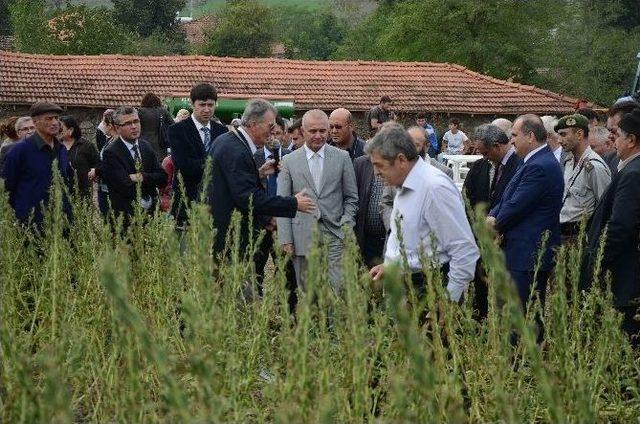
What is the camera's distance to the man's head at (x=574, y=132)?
7.41 m

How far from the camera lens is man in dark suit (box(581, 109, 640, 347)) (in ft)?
18.4

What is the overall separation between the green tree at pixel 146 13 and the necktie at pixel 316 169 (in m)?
54.5

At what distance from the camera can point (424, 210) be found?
4.92 meters

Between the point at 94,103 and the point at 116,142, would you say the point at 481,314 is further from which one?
the point at 94,103

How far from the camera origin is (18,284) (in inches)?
230

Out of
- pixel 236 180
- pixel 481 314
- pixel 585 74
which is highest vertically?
pixel 236 180

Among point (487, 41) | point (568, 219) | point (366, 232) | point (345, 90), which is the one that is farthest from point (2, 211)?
point (487, 41)

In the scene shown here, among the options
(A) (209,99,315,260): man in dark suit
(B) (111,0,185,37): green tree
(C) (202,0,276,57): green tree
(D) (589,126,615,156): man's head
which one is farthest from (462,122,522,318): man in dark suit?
(B) (111,0,185,37): green tree

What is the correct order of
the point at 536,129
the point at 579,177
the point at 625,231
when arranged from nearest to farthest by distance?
the point at 625,231, the point at 536,129, the point at 579,177

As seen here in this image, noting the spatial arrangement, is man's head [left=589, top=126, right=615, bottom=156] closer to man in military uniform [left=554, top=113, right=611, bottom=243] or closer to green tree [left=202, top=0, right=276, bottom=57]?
man in military uniform [left=554, top=113, right=611, bottom=243]

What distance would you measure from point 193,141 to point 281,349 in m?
4.18

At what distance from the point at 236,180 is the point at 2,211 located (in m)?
2.07

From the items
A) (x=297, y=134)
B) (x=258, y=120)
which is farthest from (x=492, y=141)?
(x=297, y=134)

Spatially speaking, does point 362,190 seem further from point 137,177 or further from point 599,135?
point 599,135
